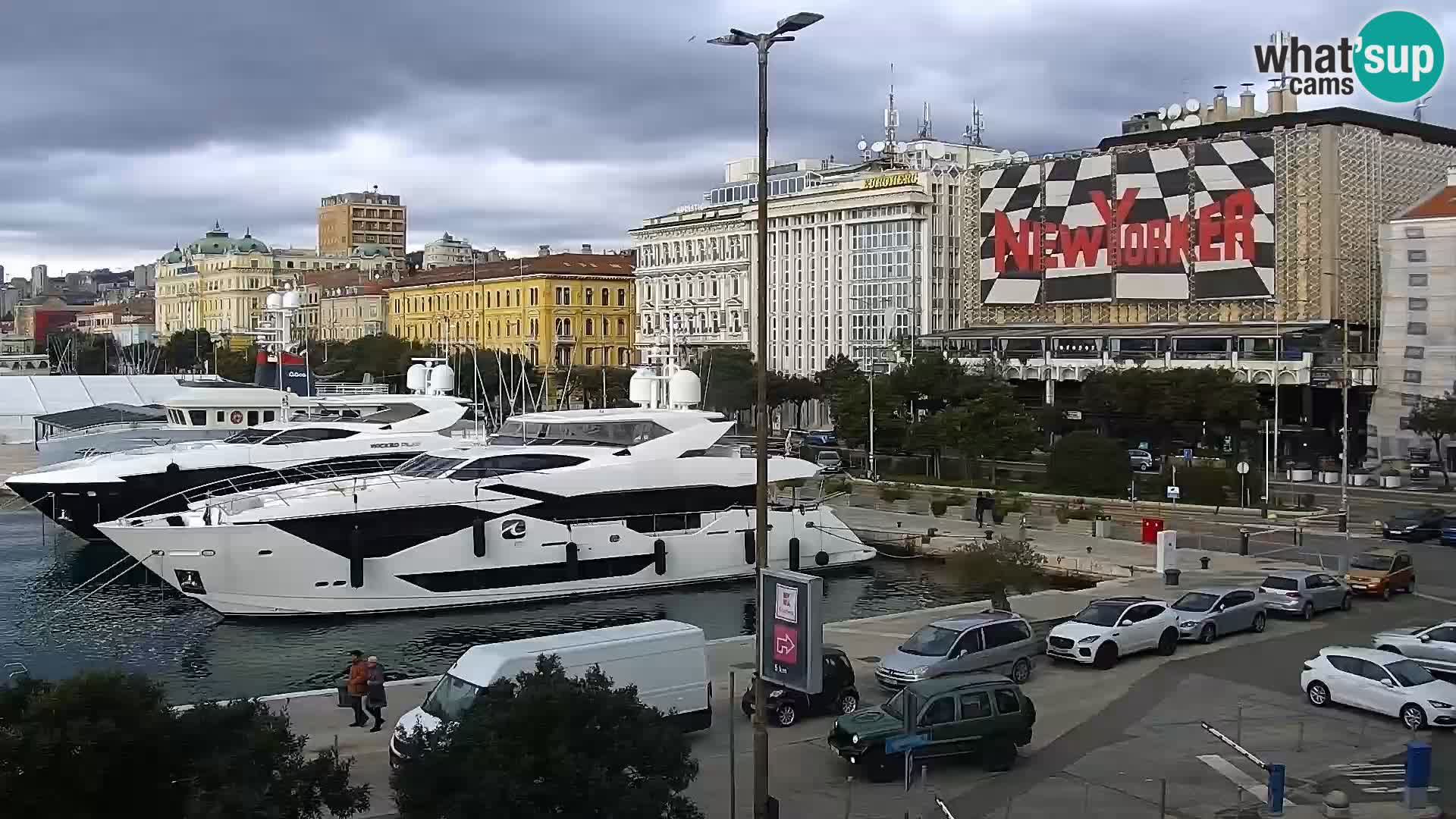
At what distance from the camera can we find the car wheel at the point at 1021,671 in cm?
2106

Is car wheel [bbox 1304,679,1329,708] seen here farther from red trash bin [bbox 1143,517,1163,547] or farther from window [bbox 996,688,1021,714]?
red trash bin [bbox 1143,517,1163,547]

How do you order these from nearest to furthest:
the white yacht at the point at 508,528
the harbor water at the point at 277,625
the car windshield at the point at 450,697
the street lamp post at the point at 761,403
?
1. the street lamp post at the point at 761,403
2. the car windshield at the point at 450,697
3. the harbor water at the point at 277,625
4. the white yacht at the point at 508,528

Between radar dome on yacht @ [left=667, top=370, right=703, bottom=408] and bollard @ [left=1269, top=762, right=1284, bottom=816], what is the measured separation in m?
29.3

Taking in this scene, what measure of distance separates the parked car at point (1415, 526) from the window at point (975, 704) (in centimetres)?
2885

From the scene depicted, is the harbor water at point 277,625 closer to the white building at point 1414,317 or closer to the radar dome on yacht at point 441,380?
the radar dome on yacht at point 441,380

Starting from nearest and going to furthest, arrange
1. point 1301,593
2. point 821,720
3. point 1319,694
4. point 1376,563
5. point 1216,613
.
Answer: point 821,720, point 1319,694, point 1216,613, point 1301,593, point 1376,563

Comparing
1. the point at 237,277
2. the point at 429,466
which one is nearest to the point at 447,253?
the point at 237,277

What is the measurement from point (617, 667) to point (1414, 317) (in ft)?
183

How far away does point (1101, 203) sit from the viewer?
76.1m

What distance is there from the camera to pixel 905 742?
51.5 feet

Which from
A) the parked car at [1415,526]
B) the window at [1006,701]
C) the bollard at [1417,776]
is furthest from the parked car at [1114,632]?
the parked car at [1415,526]

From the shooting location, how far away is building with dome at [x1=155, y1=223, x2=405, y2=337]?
148m

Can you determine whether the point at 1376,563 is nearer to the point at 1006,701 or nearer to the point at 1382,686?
the point at 1382,686

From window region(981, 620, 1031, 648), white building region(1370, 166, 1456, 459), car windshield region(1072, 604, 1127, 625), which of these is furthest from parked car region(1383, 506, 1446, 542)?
window region(981, 620, 1031, 648)
